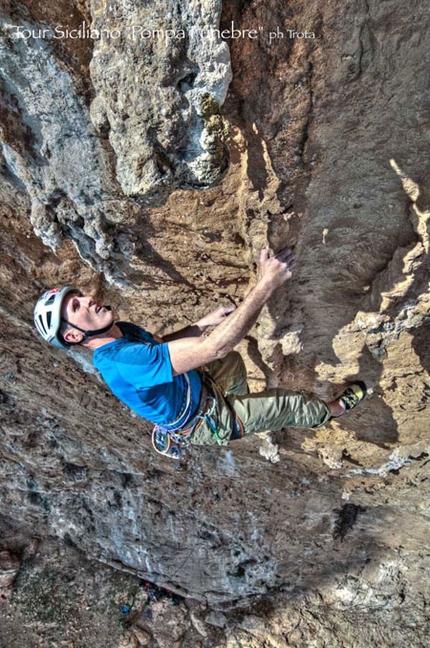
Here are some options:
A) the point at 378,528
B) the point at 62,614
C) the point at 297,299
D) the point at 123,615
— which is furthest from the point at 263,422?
the point at 62,614

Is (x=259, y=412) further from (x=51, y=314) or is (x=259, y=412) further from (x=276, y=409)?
(x=51, y=314)

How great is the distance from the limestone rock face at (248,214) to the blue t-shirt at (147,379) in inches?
23.3

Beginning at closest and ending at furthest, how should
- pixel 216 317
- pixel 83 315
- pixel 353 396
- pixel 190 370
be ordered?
pixel 83 315
pixel 190 370
pixel 216 317
pixel 353 396

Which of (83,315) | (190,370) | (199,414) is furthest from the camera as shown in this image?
(199,414)

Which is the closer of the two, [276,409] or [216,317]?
[216,317]

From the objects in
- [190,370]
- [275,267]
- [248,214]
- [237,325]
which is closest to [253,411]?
[190,370]

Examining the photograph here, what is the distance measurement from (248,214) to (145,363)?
104 centimetres

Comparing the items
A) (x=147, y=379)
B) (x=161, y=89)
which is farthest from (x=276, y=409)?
(x=161, y=89)

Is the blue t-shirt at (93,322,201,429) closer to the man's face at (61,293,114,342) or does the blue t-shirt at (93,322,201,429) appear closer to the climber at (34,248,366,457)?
the climber at (34,248,366,457)

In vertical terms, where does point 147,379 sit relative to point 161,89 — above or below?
below

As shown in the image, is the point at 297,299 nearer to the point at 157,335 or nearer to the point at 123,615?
the point at 157,335

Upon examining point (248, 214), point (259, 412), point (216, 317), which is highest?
point (248, 214)

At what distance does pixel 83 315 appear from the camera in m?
2.67

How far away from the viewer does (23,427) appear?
565 centimetres
